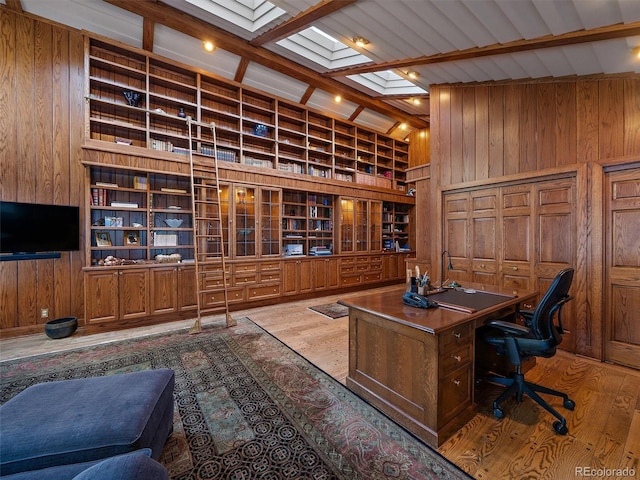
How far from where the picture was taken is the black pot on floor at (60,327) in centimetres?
326

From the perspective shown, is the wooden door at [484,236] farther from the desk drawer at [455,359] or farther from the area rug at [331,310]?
the desk drawer at [455,359]

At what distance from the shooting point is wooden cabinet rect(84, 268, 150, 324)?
3.46 metres

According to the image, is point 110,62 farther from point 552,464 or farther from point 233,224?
point 552,464

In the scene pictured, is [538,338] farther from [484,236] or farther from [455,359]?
[484,236]

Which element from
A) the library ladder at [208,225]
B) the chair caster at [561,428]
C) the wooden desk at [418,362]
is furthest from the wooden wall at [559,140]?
the library ladder at [208,225]

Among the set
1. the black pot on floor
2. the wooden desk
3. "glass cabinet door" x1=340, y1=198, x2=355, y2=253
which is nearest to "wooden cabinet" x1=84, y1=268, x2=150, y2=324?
the black pot on floor

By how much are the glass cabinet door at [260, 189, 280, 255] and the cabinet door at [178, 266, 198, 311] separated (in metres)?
1.25

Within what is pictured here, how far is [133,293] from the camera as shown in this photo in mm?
3703

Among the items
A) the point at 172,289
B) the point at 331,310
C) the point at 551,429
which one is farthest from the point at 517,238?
the point at 172,289

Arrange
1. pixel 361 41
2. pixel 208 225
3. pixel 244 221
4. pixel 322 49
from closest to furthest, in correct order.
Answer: pixel 361 41
pixel 208 225
pixel 322 49
pixel 244 221

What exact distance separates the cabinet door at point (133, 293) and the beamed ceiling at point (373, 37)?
327 cm

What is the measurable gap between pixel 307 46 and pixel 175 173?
9.75 ft

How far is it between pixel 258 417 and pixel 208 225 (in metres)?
3.35

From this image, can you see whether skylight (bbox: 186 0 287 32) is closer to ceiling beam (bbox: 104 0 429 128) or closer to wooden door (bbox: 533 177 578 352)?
ceiling beam (bbox: 104 0 429 128)
